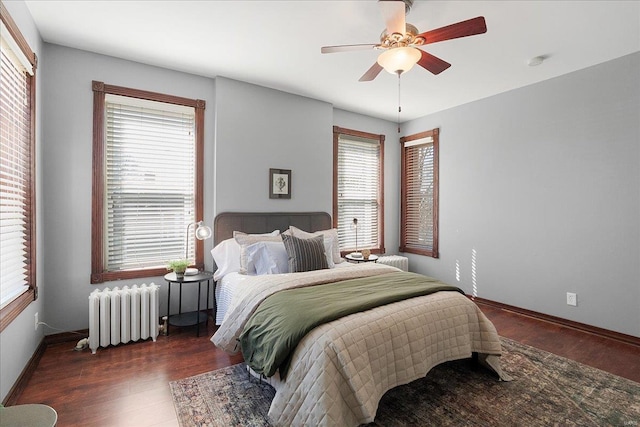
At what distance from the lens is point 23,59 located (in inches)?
91.7

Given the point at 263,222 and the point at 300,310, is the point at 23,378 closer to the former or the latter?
the point at 300,310

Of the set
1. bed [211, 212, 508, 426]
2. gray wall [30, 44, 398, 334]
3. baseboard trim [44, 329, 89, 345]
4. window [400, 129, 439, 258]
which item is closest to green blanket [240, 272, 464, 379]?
bed [211, 212, 508, 426]

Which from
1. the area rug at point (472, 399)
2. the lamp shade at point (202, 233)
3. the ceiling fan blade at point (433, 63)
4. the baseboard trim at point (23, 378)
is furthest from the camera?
the lamp shade at point (202, 233)

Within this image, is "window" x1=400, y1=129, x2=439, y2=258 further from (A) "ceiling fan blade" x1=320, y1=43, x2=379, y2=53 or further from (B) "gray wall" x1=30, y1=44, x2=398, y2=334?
(A) "ceiling fan blade" x1=320, y1=43, x2=379, y2=53

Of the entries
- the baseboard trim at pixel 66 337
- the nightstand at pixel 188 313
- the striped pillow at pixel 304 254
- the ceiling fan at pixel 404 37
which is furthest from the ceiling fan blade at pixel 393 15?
the baseboard trim at pixel 66 337

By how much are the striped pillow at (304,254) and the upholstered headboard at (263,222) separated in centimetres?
67

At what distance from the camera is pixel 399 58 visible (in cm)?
224

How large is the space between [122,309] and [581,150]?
4.98 metres

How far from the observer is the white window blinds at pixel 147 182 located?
331 cm

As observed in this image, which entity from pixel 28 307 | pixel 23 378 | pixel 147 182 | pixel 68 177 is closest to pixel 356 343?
pixel 23 378

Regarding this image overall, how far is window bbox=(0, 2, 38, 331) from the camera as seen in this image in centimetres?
209

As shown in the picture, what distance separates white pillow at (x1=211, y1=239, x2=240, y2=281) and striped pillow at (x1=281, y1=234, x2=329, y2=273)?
0.56m

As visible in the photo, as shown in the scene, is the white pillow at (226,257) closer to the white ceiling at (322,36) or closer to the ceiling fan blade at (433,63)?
the white ceiling at (322,36)

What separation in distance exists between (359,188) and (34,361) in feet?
14.1
